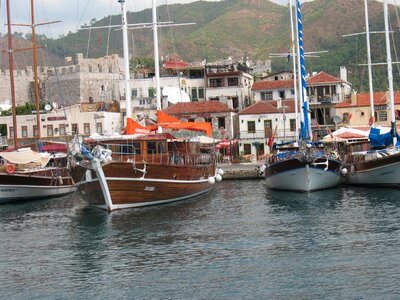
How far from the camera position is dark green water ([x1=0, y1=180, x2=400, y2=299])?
19734 mm

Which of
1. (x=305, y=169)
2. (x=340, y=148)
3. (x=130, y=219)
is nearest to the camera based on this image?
(x=130, y=219)

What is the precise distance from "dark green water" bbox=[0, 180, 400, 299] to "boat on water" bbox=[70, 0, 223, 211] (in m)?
0.83

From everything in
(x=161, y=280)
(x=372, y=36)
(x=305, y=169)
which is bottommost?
(x=161, y=280)

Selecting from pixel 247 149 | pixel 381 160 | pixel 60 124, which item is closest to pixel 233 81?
pixel 247 149

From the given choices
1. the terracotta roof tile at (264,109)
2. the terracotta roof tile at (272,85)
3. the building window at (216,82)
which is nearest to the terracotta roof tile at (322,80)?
the terracotta roof tile at (272,85)

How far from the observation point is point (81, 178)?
36.0 metres

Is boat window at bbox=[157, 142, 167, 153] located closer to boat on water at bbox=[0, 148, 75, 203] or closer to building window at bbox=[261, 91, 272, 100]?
boat on water at bbox=[0, 148, 75, 203]

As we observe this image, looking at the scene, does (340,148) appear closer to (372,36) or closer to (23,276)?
(23,276)

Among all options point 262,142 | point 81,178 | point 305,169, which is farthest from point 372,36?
point 81,178

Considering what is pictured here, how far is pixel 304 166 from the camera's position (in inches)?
1592

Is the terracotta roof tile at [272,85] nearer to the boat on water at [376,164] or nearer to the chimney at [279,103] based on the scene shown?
the chimney at [279,103]

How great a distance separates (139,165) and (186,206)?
394 cm

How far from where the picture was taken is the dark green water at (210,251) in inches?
777

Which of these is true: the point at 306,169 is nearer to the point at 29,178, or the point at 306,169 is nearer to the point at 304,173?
the point at 304,173
